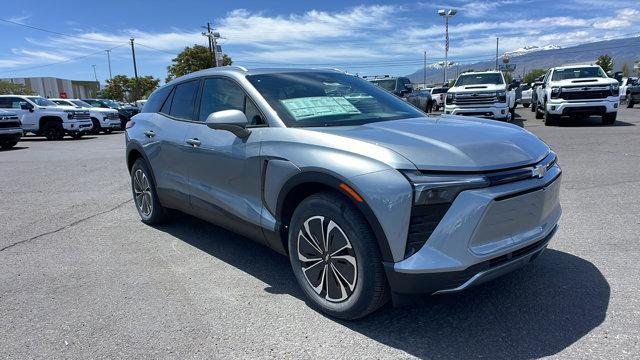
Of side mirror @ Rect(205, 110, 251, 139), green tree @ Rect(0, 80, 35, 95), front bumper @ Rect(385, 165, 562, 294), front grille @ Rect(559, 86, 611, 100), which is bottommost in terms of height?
front bumper @ Rect(385, 165, 562, 294)

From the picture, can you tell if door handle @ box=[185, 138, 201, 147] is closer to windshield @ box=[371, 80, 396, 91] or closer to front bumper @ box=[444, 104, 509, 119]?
front bumper @ box=[444, 104, 509, 119]

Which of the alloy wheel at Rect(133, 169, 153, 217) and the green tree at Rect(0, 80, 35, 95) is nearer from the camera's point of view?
the alloy wheel at Rect(133, 169, 153, 217)

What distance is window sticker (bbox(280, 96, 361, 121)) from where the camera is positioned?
3.53 metres

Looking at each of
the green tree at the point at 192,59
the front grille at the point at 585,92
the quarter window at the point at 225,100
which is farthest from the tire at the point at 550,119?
the green tree at the point at 192,59

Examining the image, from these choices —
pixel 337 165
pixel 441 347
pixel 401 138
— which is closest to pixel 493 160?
pixel 401 138

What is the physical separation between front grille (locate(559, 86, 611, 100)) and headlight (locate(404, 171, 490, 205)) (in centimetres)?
1407

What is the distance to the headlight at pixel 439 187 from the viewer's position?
2.55 meters

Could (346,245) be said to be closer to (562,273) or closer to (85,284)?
(562,273)

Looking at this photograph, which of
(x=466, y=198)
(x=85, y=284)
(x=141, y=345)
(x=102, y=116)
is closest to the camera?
(x=466, y=198)

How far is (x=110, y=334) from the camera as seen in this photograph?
3084 millimetres

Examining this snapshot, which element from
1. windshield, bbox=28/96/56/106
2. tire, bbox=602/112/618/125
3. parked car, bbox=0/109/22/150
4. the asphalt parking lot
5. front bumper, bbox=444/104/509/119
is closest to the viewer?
the asphalt parking lot

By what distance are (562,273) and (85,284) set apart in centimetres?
384

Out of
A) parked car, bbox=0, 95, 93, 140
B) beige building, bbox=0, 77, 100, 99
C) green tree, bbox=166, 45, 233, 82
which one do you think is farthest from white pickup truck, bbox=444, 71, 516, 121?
beige building, bbox=0, 77, 100, 99

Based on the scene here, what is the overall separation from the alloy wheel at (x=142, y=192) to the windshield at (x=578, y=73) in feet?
48.6
